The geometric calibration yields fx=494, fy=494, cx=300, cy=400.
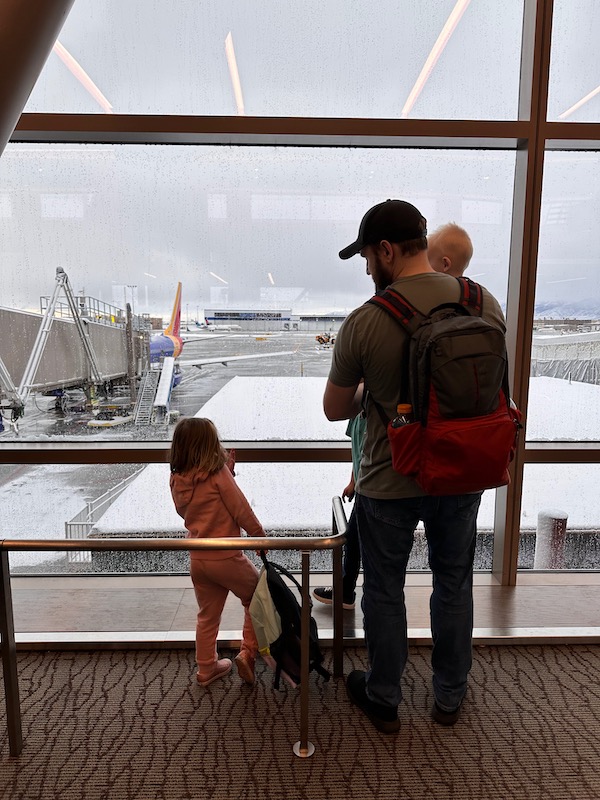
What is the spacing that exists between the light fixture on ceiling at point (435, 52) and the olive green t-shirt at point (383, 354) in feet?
4.89

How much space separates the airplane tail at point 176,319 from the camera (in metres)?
2.78

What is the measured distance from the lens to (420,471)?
1564mm

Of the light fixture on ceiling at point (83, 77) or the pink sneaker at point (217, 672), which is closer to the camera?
the pink sneaker at point (217, 672)

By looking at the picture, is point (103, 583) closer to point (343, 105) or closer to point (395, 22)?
point (343, 105)

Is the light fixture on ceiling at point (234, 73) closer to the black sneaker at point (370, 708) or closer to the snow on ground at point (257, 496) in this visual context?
the snow on ground at point (257, 496)

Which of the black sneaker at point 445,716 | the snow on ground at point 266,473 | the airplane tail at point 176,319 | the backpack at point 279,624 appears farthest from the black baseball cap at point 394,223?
the black sneaker at point 445,716

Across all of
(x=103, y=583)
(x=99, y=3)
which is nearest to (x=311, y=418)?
(x=103, y=583)

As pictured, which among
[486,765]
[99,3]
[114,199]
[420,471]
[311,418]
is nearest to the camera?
[420,471]

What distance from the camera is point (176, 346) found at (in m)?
2.83

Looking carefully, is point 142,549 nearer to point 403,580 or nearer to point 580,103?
point 403,580

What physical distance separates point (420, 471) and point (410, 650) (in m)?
1.23

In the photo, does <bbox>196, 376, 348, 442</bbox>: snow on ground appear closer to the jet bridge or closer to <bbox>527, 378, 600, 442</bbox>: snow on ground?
the jet bridge

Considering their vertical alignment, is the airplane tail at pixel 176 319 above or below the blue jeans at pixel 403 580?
above

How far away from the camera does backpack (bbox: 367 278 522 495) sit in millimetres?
1476
